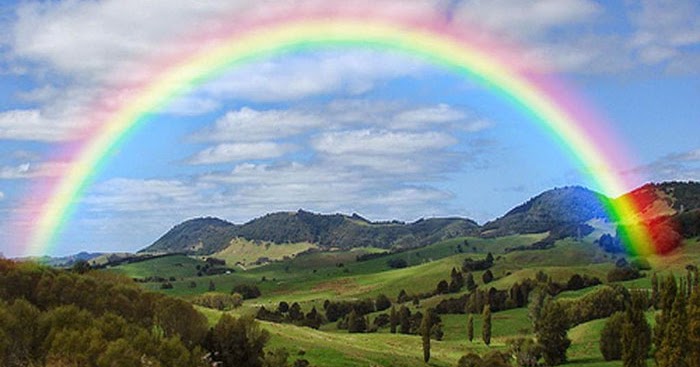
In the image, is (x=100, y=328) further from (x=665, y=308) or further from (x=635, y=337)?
(x=665, y=308)

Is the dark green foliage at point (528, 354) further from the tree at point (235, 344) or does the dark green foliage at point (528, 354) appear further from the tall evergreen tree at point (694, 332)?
the tree at point (235, 344)

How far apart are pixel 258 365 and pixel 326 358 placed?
19.0 metres

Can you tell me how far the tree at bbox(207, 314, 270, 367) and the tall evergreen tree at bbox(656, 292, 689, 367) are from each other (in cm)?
Result: 6255

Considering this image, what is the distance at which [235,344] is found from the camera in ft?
433

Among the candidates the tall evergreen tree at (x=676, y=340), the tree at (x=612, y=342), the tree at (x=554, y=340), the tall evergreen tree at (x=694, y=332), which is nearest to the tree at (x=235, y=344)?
the tall evergreen tree at (x=676, y=340)

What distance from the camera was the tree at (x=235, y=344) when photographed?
5162 inches

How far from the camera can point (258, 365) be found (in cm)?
13212

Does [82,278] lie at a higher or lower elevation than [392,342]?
higher

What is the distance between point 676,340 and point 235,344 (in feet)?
223

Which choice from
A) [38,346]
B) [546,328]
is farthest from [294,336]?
[38,346]

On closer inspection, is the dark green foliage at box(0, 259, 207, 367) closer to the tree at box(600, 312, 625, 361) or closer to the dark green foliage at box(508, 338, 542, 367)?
the dark green foliage at box(508, 338, 542, 367)

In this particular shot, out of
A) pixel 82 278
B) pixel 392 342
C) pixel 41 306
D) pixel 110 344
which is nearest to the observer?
pixel 110 344

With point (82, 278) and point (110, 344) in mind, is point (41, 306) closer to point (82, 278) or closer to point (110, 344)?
point (82, 278)

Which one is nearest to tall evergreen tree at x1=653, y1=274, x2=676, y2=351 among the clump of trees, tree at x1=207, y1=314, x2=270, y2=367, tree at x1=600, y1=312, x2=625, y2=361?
tree at x1=600, y1=312, x2=625, y2=361
